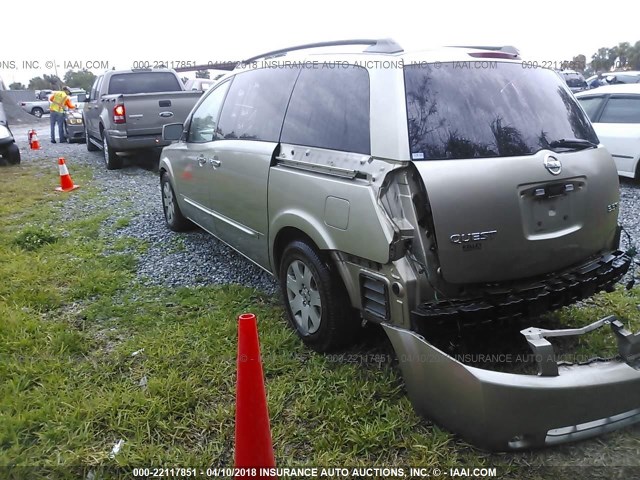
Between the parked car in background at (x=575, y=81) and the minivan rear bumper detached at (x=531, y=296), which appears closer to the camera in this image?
the minivan rear bumper detached at (x=531, y=296)

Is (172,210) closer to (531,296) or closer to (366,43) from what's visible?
(366,43)

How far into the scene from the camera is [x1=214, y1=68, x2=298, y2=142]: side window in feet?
11.8

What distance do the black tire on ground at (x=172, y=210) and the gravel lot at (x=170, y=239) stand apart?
8 centimetres

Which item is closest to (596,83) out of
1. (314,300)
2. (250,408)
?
(314,300)

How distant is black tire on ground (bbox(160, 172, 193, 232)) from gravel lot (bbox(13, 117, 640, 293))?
84mm

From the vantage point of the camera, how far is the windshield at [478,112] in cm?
264

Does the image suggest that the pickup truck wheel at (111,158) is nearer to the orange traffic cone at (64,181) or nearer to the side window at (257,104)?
the orange traffic cone at (64,181)

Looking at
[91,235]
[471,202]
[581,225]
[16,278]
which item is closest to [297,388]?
[471,202]

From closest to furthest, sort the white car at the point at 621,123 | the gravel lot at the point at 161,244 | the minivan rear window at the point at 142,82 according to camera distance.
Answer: the gravel lot at the point at 161,244 < the white car at the point at 621,123 < the minivan rear window at the point at 142,82

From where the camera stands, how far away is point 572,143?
2932 mm

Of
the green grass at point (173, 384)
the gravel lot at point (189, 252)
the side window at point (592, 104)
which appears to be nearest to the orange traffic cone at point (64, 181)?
the gravel lot at point (189, 252)

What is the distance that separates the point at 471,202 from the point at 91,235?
482cm

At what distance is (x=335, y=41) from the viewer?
11.5 ft

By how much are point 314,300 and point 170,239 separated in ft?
9.96
